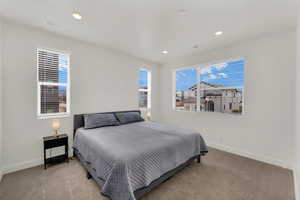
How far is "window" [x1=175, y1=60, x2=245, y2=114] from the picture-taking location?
3229mm

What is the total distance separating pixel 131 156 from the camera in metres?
→ 1.62

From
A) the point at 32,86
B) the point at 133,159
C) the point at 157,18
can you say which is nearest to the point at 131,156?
the point at 133,159

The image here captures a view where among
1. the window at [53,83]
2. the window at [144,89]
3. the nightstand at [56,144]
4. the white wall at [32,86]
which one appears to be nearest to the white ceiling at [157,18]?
the white wall at [32,86]

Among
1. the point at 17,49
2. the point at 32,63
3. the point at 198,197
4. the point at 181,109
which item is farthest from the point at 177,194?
the point at 17,49

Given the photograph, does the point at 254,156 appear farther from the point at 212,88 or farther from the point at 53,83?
the point at 53,83

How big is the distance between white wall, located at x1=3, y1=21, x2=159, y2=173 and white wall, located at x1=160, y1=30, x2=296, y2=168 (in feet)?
10.2

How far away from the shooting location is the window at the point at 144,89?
4.60m

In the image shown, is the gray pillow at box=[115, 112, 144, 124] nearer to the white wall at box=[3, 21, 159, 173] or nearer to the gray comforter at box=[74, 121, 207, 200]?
the white wall at box=[3, 21, 159, 173]

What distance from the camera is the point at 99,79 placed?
11.2ft

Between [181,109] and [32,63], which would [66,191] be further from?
[181,109]

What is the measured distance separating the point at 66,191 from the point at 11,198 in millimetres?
644

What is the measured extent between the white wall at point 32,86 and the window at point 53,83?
115mm

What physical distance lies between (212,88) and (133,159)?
3.06 meters

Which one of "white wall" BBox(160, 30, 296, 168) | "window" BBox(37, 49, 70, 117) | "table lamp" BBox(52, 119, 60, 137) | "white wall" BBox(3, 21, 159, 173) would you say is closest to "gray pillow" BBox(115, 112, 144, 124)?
"white wall" BBox(3, 21, 159, 173)
